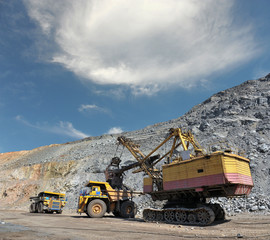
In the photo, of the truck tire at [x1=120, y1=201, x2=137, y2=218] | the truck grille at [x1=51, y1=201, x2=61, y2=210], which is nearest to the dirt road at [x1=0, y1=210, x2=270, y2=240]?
the truck tire at [x1=120, y1=201, x2=137, y2=218]

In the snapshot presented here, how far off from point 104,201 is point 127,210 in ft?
6.37

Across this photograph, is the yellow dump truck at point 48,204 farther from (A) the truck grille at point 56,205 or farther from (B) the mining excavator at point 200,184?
Result: (B) the mining excavator at point 200,184

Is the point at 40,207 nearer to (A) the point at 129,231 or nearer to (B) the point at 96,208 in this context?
(B) the point at 96,208

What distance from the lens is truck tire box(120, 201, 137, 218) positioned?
1639cm

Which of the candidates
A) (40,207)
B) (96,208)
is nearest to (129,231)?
(96,208)

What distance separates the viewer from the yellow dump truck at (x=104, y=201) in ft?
50.5

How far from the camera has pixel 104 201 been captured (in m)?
16.6

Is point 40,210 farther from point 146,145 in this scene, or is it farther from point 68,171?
point 146,145

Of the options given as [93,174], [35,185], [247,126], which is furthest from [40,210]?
[247,126]

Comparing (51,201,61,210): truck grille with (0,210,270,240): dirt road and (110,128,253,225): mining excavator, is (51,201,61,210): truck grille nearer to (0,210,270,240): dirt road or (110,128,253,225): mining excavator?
(0,210,270,240): dirt road

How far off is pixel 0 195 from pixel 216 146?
118 feet

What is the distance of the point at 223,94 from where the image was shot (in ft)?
172

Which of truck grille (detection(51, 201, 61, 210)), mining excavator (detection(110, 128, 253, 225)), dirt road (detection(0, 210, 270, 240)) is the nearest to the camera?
dirt road (detection(0, 210, 270, 240))

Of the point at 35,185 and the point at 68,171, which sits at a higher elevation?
the point at 68,171
